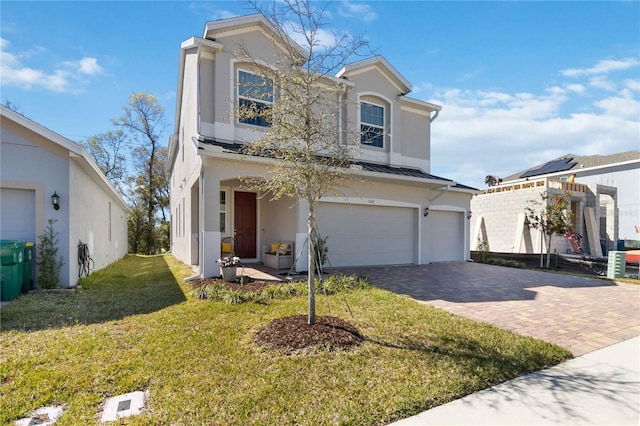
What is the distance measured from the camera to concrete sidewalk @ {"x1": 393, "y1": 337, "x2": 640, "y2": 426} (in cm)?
272

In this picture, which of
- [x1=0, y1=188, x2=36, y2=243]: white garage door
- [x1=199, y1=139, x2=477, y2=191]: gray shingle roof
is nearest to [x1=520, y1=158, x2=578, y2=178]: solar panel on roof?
[x1=199, y1=139, x2=477, y2=191]: gray shingle roof

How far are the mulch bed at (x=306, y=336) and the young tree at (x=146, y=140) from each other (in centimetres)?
2520

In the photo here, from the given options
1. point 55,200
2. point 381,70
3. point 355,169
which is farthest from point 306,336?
point 381,70

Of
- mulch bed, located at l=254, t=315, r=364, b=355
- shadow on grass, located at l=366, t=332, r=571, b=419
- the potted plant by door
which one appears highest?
the potted plant by door

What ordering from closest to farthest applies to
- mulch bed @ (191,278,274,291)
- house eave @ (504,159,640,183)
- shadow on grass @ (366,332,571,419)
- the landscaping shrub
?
shadow on grass @ (366,332,571,419) → the landscaping shrub → mulch bed @ (191,278,274,291) → house eave @ (504,159,640,183)

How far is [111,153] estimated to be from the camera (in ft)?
92.8

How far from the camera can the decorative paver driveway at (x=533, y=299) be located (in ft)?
16.2

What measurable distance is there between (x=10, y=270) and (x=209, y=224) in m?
4.00

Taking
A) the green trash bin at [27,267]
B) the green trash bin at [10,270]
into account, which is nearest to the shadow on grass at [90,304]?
the green trash bin at [10,270]

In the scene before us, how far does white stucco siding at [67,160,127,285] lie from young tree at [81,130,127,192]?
602 inches

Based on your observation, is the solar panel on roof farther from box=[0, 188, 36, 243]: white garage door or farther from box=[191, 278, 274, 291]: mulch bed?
box=[0, 188, 36, 243]: white garage door

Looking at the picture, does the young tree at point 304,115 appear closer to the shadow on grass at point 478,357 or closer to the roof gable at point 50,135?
the shadow on grass at point 478,357

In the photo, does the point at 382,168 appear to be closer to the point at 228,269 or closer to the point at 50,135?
the point at 228,269

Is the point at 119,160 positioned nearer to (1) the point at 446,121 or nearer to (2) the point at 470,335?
(1) the point at 446,121
